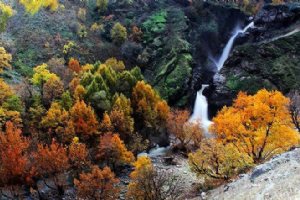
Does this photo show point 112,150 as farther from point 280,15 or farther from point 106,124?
point 280,15

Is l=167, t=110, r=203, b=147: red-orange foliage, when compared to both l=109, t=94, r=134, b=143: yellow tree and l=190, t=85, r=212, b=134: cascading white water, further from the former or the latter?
l=190, t=85, r=212, b=134: cascading white water

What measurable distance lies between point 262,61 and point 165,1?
50887mm

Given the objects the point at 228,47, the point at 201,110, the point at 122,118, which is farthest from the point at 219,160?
the point at 228,47

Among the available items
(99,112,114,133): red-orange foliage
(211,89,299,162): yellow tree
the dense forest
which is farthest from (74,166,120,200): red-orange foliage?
(211,89,299,162): yellow tree

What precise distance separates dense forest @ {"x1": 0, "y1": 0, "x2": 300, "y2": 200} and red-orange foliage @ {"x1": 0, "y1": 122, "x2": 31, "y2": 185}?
160 mm

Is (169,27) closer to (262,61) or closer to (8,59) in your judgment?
(262,61)

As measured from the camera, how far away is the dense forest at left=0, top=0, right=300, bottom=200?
5922 cm

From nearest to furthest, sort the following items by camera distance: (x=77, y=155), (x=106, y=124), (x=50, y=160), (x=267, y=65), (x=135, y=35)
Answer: (x=50, y=160) < (x=77, y=155) < (x=106, y=124) < (x=267, y=65) < (x=135, y=35)

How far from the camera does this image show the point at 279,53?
11000 centimetres

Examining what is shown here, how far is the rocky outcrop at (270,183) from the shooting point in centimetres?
3928

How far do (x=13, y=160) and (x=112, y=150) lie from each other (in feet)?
54.5

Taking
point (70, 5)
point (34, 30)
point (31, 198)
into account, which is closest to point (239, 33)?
point (70, 5)

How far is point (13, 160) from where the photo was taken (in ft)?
191

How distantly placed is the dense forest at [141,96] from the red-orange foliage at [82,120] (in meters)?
0.19
